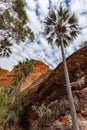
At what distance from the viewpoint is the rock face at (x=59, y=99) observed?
75.1ft

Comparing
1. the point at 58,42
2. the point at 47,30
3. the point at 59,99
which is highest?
the point at 47,30

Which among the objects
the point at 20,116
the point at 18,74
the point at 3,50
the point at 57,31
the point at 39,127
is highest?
the point at 18,74

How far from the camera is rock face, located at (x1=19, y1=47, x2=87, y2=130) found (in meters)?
22.9

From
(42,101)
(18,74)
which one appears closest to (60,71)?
(42,101)

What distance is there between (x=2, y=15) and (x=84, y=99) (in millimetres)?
9677

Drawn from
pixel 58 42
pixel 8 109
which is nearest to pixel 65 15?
pixel 58 42

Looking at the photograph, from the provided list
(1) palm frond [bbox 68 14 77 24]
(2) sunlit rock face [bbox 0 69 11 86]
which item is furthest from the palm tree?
(2) sunlit rock face [bbox 0 69 11 86]

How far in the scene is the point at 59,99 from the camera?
25234 mm

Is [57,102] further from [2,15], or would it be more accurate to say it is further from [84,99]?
[2,15]

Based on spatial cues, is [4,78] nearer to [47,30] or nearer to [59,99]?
[59,99]

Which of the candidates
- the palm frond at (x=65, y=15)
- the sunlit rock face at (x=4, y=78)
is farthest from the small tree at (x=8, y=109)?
the sunlit rock face at (x=4, y=78)

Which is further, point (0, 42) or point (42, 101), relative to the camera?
point (42, 101)

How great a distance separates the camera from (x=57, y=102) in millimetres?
24891

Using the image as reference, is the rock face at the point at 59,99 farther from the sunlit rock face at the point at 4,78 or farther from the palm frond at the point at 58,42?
the sunlit rock face at the point at 4,78
